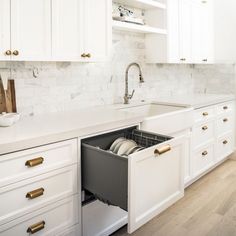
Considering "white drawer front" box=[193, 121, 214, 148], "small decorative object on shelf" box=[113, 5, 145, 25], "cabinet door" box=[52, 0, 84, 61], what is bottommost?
"white drawer front" box=[193, 121, 214, 148]

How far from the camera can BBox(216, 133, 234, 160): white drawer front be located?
363 centimetres

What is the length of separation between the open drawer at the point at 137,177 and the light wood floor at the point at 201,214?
0.59 meters

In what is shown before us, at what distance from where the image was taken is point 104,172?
5.48 feet

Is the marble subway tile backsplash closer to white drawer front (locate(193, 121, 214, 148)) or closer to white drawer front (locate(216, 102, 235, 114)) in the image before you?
white drawer front (locate(216, 102, 235, 114))

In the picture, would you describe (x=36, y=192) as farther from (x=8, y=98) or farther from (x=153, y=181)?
(x=8, y=98)

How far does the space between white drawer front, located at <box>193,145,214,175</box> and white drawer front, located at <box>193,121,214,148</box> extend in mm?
94

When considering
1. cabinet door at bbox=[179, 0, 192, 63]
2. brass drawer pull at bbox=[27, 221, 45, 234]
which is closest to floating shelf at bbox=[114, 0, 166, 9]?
cabinet door at bbox=[179, 0, 192, 63]

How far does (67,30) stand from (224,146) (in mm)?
2651

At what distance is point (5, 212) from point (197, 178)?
235 cm

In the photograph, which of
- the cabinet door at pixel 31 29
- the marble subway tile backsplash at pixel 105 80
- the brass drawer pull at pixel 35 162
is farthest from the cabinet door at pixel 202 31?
the brass drawer pull at pixel 35 162

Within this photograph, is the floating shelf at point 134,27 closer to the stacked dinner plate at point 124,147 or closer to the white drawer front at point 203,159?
the stacked dinner plate at point 124,147

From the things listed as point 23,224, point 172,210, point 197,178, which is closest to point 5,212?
point 23,224

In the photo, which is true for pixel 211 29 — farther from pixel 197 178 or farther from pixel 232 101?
pixel 197 178

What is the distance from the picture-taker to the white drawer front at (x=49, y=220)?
153 cm
